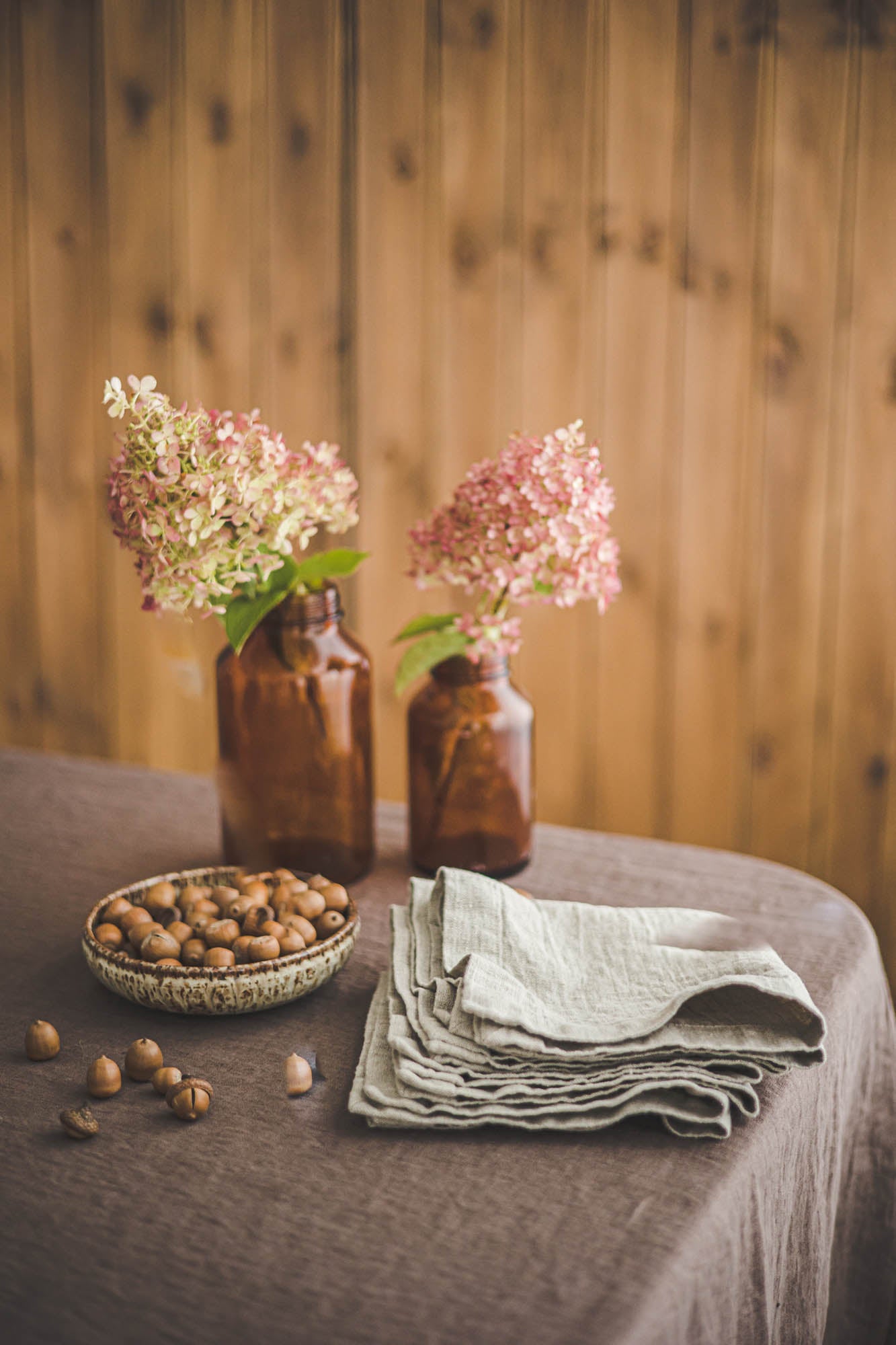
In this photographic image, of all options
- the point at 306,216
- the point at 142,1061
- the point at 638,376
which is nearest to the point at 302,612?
the point at 142,1061

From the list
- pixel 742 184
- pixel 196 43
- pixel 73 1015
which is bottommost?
pixel 73 1015

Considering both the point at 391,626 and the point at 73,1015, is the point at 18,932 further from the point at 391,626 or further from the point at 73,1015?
the point at 391,626

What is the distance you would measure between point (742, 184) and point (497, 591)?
1036mm

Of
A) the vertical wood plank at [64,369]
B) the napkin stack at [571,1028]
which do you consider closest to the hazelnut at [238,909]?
the napkin stack at [571,1028]

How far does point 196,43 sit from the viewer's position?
2082 millimetres

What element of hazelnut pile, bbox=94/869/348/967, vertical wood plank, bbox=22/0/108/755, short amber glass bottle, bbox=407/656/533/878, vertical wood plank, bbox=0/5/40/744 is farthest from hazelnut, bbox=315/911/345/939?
vertical wood plank, bbox=0/5/40/744

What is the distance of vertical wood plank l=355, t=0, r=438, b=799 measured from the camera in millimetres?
1946

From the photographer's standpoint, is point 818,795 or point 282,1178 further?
point 818,795

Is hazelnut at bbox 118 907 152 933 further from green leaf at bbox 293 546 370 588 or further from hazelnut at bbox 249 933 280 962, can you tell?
green leaf at bbox 293 546 370 588

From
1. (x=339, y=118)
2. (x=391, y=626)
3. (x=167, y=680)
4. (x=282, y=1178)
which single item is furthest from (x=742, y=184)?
(x=282, y=1178)

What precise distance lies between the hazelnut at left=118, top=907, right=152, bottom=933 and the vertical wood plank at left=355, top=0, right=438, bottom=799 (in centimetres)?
113

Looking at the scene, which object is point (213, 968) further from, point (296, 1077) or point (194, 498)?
point (194, 498)

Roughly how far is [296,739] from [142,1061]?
13.7 inches

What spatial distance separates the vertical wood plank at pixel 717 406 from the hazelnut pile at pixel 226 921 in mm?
1083
